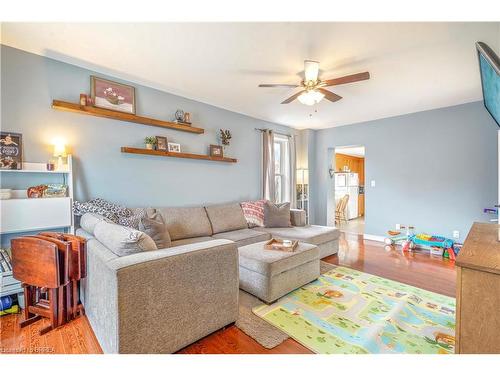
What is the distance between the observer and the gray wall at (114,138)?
2.19m

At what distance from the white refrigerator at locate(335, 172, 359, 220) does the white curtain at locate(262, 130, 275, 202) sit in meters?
3.34

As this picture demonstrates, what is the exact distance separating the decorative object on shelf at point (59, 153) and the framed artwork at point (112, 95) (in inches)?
23.2

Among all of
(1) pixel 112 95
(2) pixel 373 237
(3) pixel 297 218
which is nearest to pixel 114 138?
(1) pixel 112 95

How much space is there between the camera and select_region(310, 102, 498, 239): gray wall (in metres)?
3.47

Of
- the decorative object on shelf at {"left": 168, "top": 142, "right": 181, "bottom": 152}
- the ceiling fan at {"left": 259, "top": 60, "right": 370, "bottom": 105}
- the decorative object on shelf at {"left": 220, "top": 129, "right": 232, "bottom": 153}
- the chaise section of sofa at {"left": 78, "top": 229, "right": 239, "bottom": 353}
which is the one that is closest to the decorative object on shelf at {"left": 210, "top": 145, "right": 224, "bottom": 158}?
the decorative object on shelf at {"left": 220, "top": 129, "right": 232, "bottom": 153}

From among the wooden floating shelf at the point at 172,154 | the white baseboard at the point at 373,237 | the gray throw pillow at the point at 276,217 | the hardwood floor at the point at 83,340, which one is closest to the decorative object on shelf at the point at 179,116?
the wooden floating shelf at the point at 172,154

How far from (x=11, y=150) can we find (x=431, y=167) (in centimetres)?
572

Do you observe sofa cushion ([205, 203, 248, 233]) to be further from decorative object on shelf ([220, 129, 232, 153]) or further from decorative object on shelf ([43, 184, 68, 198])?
decorative object on shelf ([43, 184, 68, 198])

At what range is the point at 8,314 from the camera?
1.95 metres

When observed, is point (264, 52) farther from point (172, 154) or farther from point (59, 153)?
point (59, 153)

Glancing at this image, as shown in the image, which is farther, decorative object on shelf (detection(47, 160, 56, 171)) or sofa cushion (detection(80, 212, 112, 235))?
decorative object on shelf (detection(47, 160, 56, 171))

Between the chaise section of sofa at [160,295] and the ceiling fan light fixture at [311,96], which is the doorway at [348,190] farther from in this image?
the chaise section of sofa at [160,295]

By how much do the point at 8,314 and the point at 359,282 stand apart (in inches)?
→ 135
